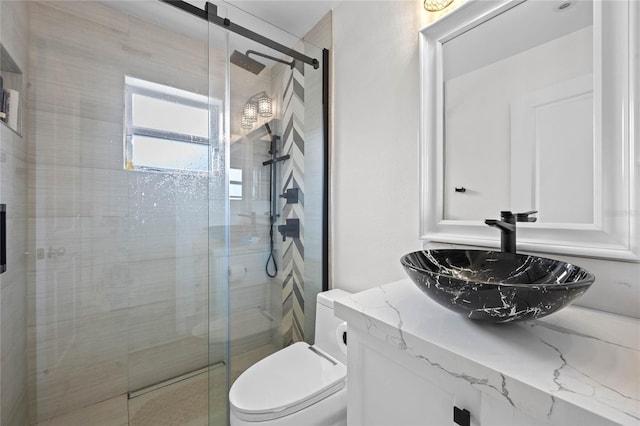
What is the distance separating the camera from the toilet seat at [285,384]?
994 mm

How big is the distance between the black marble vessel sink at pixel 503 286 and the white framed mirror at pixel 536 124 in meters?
0.12

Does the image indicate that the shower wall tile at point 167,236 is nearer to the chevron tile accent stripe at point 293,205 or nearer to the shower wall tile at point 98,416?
the chevron tile accent stripe at point 293,205

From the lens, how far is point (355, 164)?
60.8 inches

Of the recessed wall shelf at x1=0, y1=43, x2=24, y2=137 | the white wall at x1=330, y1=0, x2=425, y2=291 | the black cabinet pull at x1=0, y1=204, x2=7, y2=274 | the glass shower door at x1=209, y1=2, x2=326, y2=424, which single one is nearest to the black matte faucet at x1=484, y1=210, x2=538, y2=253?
the white wall at x1=330, y1=0, x2=425, y2=291

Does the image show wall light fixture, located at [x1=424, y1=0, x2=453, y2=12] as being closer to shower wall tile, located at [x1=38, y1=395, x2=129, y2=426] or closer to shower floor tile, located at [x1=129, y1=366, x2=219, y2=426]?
shower floor tile, located at [x1=129, y1=366, x2=219, y2=426]

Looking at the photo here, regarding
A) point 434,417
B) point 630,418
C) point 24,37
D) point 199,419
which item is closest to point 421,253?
point 434,417

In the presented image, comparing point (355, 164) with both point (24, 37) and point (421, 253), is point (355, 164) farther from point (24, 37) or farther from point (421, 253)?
point (24, 37)

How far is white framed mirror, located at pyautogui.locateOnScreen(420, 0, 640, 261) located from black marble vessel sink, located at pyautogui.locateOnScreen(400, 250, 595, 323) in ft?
0.38

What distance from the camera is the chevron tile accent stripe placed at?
1.67 meters

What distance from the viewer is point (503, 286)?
0.51 m

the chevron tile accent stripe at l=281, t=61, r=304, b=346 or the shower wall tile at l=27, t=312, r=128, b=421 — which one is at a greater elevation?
the chevron tile accent stripe at l=281, t=61, r=304, b=346

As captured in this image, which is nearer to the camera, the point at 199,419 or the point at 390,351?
the point at 390,351

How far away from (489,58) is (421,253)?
75 cm


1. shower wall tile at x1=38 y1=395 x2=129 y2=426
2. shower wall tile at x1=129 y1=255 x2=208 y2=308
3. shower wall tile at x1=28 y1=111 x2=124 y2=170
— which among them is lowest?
shower wall tile at x1=38 y1=395 x2=129 y2=426
